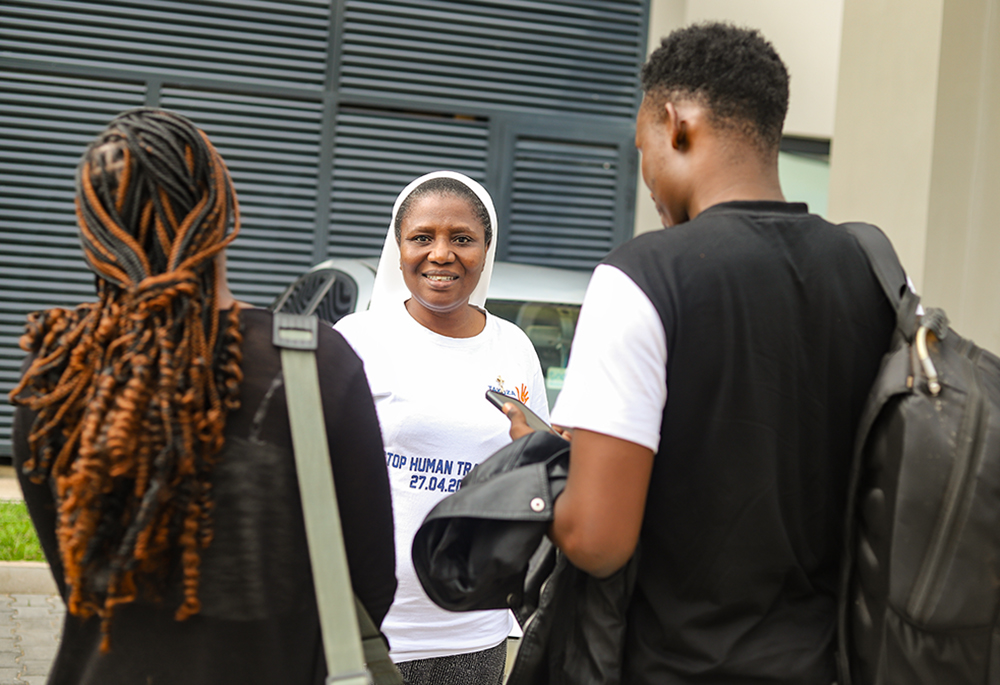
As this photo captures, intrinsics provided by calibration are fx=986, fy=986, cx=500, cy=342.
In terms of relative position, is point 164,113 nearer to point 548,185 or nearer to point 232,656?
point 232,656

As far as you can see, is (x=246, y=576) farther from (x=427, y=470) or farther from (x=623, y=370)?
(x=427, y=470)

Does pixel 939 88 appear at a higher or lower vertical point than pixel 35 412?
higher

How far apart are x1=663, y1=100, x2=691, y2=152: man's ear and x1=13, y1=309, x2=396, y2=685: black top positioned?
674 mm

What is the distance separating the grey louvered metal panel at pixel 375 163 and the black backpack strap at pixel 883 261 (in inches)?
261

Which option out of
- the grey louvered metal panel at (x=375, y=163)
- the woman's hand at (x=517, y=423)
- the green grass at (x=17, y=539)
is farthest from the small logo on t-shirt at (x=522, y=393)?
the grey louvered metal panel at (x=375, y=163)

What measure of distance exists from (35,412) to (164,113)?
1.69 ft

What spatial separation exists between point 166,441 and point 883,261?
3.88 feet

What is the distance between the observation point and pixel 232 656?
1578mm

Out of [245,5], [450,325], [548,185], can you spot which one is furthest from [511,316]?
[245,5]

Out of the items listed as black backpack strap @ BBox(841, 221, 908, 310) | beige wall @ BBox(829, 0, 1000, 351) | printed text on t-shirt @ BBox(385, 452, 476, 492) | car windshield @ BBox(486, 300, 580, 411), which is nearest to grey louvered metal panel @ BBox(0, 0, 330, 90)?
car windshield @ BBox(486, 300, 580, 411)

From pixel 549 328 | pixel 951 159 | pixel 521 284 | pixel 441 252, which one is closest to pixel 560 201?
pixel 521 284

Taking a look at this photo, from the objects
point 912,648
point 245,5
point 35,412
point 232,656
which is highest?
point 245,5

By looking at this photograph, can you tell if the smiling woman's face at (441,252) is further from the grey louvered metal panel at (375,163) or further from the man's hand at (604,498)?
the grey louvered metal panel at (375,163)

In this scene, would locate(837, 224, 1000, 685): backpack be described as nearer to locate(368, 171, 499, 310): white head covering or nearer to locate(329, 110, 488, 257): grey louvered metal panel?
locate(368, 171, 499, 310): white head covering
